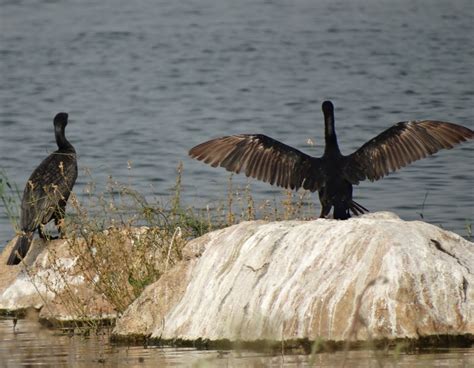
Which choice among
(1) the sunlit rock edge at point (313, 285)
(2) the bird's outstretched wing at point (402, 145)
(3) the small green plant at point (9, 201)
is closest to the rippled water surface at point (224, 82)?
(3) the small green plant at point (9, 201)

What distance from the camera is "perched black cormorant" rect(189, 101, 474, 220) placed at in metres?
11.1

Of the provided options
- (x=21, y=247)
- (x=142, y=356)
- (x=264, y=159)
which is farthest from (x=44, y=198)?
(x=142, y=356)

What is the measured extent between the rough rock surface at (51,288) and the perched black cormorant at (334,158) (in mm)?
1545

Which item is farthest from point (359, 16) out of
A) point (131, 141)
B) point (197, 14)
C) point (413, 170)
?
point (413, 170)

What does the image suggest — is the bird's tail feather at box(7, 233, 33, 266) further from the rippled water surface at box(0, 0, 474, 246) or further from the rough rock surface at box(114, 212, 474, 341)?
the rippled water surface at box(0, 0, 474, 246)

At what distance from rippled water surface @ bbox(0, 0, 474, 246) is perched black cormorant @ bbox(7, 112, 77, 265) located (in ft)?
11.7

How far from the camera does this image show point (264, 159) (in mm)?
11727

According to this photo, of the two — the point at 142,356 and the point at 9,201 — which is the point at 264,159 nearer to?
the point at 9,201

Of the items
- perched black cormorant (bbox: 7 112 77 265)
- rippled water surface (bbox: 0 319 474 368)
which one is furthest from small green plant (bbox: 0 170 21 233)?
rippled water surface (bbox: 0 319 474 368)

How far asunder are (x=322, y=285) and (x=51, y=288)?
2826 mm

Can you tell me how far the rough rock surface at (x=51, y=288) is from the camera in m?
10.8

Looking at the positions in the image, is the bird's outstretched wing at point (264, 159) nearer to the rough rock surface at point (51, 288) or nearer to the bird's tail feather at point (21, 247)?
the rough rock surface at point (51, 288)

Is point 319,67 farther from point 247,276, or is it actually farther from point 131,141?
point 247,276

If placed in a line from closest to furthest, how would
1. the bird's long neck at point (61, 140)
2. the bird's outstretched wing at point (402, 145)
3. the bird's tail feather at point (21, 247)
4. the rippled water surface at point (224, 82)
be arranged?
the bird's outstretched wing at point (402, 145), the bird's tail feather at point (21, 247), the bird's long neck at point (61, 140), the rippled water surface at point (224, 82)
